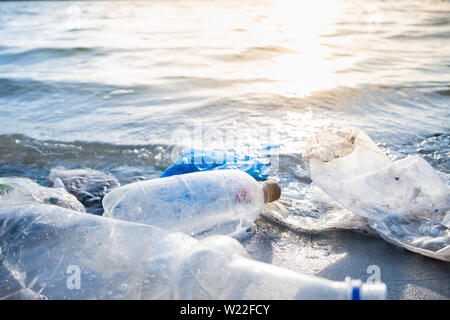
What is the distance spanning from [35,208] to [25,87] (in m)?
3.67

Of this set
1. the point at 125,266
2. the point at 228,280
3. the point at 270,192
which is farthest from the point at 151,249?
the point at 270,192

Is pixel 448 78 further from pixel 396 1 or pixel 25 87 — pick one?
pixel 396 1

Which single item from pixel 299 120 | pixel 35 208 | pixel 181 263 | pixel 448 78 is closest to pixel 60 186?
pixel 35 208

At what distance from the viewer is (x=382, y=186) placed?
1867mm

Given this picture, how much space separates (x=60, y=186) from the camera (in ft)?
7.52

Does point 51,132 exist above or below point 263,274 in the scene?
below

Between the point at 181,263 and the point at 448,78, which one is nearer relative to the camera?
the point at 181,263

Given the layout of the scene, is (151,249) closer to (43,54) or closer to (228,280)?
(228,280)

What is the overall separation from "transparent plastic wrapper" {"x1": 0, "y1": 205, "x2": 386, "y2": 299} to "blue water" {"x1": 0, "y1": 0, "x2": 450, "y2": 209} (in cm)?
103

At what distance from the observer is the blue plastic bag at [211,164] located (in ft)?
7.36

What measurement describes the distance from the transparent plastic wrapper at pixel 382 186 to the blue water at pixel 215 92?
373mm

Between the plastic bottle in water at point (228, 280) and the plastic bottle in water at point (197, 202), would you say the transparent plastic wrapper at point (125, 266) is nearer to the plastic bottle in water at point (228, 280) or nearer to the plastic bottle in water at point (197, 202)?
the plastic bottle in water at point (228, 280)

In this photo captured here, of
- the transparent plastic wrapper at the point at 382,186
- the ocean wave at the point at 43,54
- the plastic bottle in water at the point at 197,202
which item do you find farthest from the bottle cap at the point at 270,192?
the ocean wave at the point at 43,54

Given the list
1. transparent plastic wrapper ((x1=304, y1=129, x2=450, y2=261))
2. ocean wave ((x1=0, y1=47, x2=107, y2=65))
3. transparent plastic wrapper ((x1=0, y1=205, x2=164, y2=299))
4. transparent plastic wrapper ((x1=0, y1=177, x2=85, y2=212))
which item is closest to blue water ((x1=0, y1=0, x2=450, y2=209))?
ocean wave ((x1=0, y1=47, x2=107, y2=65))
